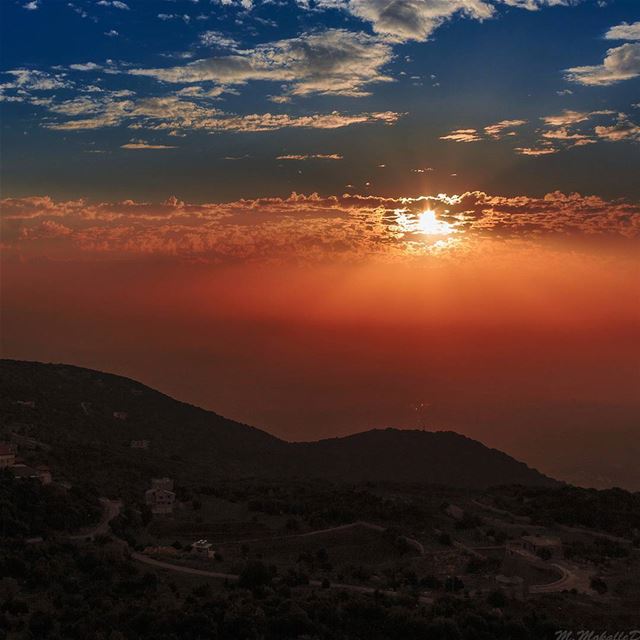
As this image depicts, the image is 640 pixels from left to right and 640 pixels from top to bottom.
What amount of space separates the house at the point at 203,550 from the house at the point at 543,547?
49.1 ft

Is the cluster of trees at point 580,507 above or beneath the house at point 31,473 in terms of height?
above

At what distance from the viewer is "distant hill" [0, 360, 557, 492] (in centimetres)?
7138

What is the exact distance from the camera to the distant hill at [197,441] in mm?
71375

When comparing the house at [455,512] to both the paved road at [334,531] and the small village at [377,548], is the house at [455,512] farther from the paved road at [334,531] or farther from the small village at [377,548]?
the paved road at [334,531]

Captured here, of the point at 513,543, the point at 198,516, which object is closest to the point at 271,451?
the point at 198,516

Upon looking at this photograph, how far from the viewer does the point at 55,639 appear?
23.0m

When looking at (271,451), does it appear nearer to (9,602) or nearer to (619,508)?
(619,508)

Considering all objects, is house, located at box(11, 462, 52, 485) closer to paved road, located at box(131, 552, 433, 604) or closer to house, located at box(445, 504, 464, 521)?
paved road, located at box(131, 552, 433, 604)

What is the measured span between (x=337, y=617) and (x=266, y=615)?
7.71ft

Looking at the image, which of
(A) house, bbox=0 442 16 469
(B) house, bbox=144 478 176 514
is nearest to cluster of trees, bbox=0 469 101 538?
(B) house, bbox=144 478 176 514

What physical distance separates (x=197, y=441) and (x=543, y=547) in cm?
5469

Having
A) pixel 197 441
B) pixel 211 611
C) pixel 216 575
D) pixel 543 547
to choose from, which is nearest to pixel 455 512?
pixel 543 547

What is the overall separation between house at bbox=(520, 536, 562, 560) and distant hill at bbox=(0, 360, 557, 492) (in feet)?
105

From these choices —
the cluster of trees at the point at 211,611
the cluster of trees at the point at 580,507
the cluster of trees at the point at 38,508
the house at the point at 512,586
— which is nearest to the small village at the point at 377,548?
the house at the point at 512,586
